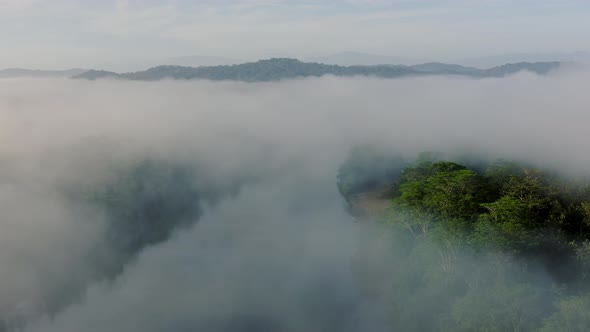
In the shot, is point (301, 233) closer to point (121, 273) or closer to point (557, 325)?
point (121, 273)

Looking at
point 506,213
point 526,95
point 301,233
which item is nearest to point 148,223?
point 301,233

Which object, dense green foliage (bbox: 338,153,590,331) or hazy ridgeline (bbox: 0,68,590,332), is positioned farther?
hazy ridgeline (bbox: 0,68,590,332)

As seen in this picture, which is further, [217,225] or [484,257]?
[217,225]

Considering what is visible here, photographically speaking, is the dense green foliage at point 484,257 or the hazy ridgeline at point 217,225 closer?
the dense green foliage at point 484,257
